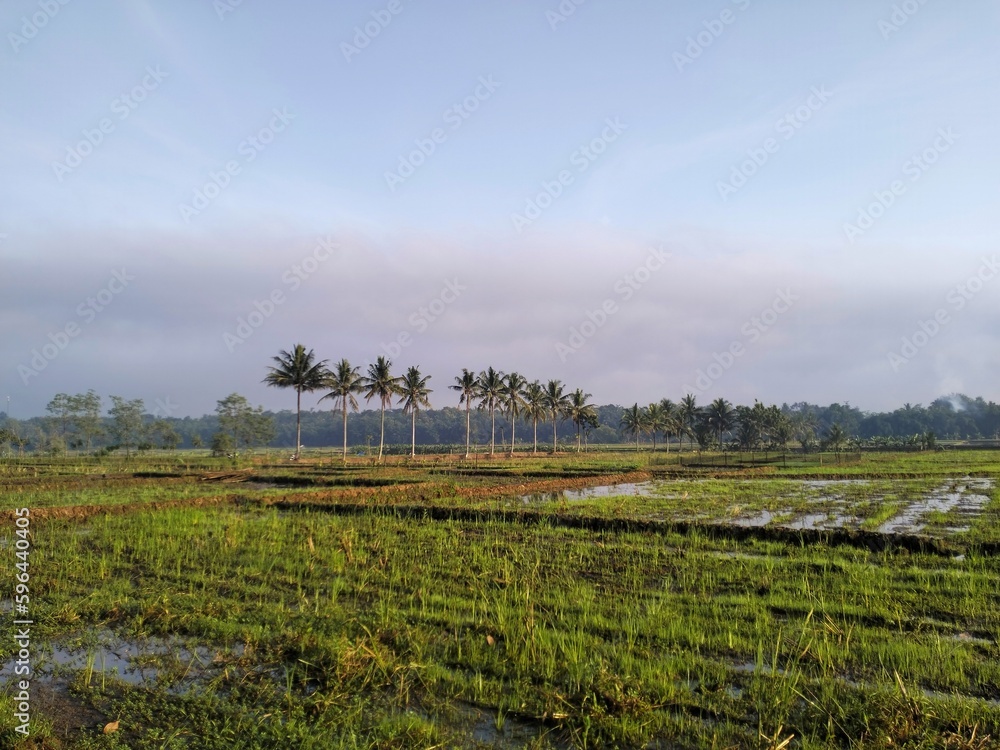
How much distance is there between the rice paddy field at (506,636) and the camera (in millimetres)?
4211

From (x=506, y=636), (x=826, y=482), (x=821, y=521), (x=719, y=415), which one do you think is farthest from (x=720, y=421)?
(x=506, y=636)

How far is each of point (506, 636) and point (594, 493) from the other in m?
17.3

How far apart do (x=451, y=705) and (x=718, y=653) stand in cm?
258

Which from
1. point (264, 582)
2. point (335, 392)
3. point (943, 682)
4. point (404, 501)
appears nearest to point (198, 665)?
point (264, 582)

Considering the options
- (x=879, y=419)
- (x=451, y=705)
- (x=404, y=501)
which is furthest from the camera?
(x=879, y=419)

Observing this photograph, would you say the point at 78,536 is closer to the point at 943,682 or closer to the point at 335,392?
the point at 943,682

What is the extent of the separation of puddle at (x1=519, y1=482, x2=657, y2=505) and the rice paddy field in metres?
6.92

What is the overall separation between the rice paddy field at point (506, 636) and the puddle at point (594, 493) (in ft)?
22.7

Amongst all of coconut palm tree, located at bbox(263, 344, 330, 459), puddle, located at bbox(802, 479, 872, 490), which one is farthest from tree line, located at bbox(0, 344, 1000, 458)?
puddle, located at bbox(802, 479, 872, 490)

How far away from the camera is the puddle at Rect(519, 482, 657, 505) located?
20.3 meters

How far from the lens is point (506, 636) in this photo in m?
5.90

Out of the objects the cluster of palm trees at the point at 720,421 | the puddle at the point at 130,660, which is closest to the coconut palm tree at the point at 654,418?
the cluster of palm trees at the point at 720,421

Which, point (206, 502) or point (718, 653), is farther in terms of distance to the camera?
point (206, 502)

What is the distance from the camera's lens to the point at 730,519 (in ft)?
47.8
